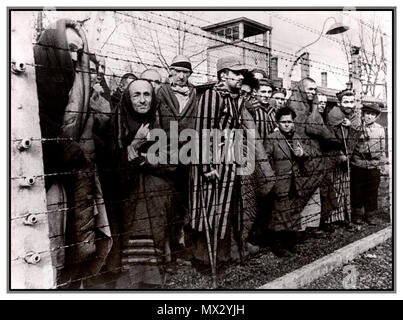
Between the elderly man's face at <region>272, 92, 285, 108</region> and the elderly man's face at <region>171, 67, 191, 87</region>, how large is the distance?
81cm

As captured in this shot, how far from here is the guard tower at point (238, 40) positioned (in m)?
3.49

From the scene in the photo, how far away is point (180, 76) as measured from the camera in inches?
133

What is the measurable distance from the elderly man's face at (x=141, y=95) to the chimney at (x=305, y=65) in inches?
54.3

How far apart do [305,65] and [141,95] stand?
4.89 ft

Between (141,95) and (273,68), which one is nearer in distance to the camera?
(141,95)

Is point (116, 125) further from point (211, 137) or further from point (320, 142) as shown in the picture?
point (320, 142)

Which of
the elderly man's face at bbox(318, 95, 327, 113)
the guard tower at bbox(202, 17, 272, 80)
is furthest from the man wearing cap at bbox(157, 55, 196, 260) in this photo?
the elderly man's face at bbox(318, 95, 327, 113)

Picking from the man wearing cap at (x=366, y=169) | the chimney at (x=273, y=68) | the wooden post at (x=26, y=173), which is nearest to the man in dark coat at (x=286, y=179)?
the chimney at (x=273, y=68)

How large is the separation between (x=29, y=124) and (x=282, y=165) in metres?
2.02

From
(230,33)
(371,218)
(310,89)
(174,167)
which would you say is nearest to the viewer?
(174,167)

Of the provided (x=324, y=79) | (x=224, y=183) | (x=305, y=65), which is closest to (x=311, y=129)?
(x=324, y=79)

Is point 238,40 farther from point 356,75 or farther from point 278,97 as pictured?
point 356,75

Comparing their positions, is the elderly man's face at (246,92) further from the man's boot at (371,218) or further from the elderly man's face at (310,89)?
the man's boot at (371,218)

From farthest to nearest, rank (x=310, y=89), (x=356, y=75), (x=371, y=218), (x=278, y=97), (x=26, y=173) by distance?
(x=371, y=218)
(x=356, y=75)
(x=310, y=89)
(x=278, y=97)
(x=26, y=173)
